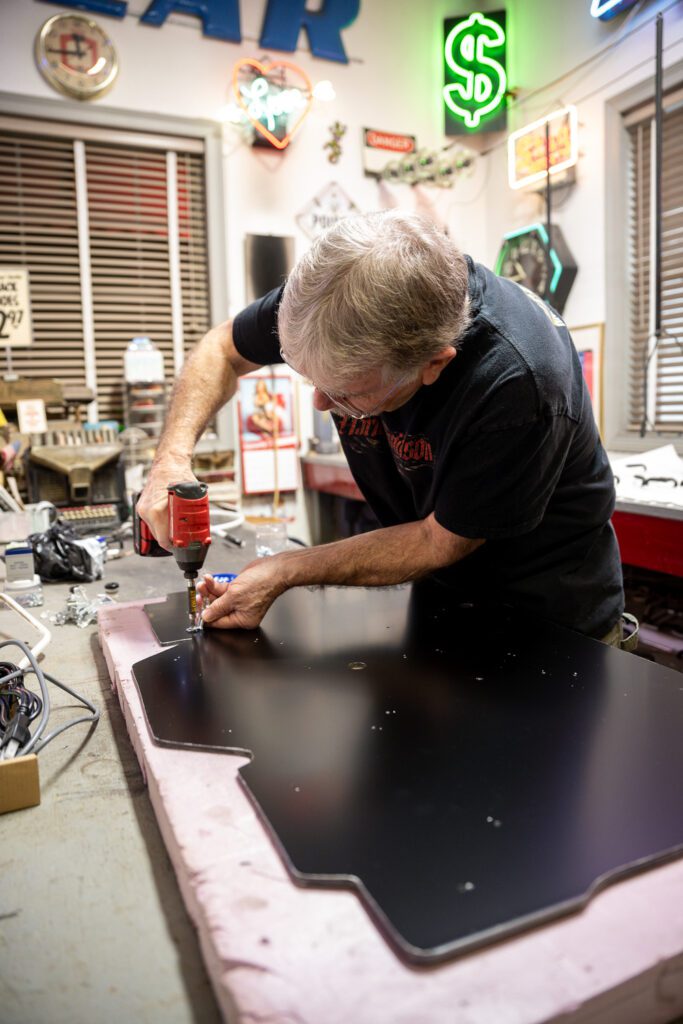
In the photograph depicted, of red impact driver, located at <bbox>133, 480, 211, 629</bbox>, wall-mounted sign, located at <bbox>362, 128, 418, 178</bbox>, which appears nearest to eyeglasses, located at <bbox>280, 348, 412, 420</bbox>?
red impact driver, located at <bbox>133, 480, 211, 629</bbox>

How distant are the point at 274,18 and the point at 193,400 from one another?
9.07ft

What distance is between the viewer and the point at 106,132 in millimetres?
3020

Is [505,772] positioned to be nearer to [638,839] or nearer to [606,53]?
[638,839]

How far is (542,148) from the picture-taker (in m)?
3.10

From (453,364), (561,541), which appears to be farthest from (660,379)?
(453,364)

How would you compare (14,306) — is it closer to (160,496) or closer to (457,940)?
(160,496)

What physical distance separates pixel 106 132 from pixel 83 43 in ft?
1.09

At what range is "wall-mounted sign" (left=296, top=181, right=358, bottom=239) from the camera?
3406 millimetres

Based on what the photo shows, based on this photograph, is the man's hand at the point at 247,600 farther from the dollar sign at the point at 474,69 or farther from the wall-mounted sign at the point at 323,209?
the dollar sign at the point at 474,69

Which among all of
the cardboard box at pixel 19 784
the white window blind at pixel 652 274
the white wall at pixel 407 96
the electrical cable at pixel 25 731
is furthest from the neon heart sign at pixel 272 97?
the cardboard box at pixel 19 784

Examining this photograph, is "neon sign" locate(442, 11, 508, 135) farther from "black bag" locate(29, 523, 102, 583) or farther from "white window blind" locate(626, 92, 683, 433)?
"black bag" locate(29, 523, 102, 583)

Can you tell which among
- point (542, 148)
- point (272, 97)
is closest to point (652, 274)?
point (542, 148)

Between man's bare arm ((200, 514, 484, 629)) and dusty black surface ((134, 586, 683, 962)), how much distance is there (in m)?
0.04

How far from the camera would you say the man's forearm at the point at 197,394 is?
1.29 metres
